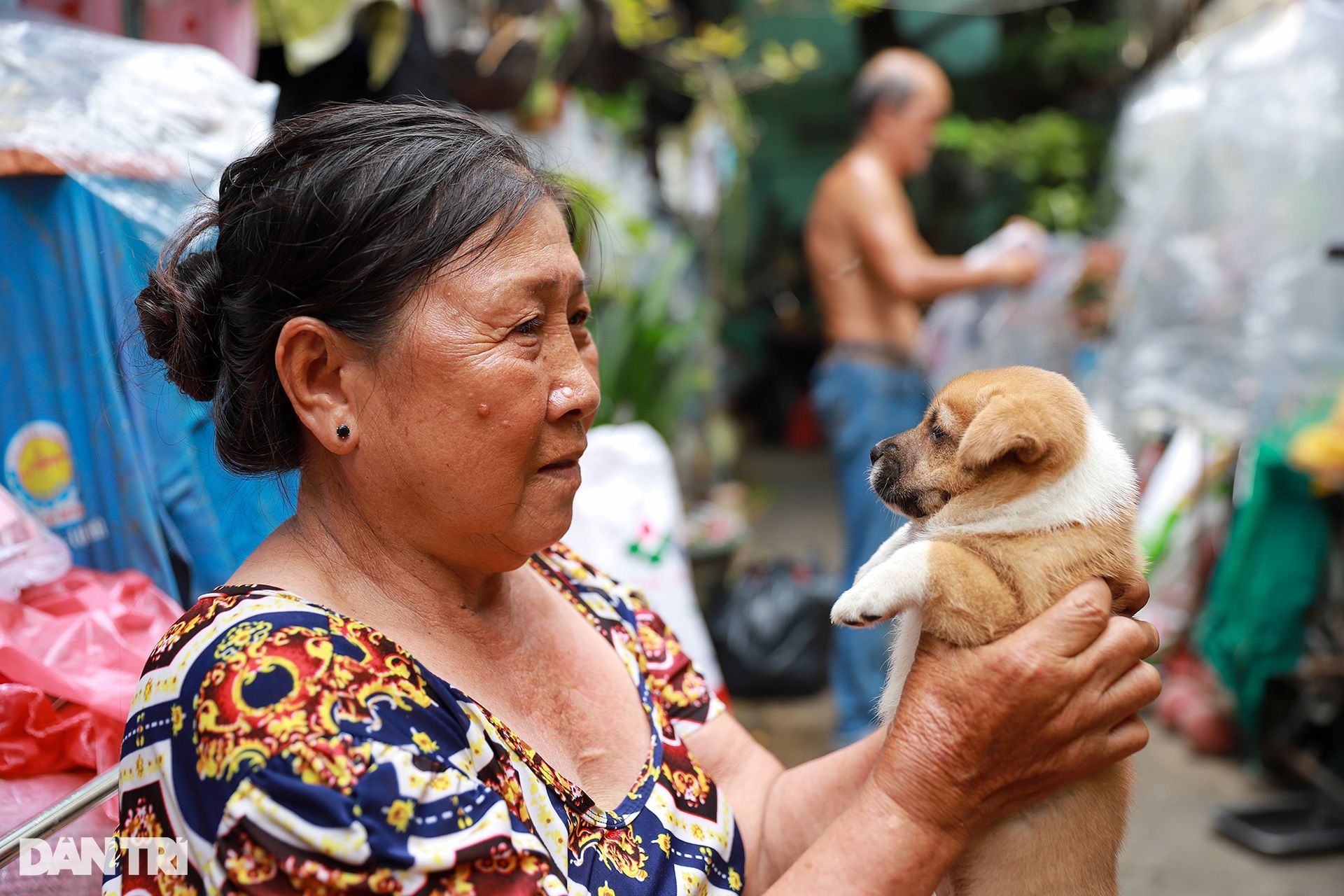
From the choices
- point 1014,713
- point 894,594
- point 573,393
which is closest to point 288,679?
point 573,393

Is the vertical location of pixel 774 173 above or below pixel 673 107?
below

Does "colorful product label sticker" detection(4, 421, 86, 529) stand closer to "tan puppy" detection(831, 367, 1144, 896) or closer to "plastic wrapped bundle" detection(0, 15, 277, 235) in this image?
"plastic wrapped bundle" detection(0, 15, 277, 235)

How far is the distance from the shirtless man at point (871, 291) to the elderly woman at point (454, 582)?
103 inches

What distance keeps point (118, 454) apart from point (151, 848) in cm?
94

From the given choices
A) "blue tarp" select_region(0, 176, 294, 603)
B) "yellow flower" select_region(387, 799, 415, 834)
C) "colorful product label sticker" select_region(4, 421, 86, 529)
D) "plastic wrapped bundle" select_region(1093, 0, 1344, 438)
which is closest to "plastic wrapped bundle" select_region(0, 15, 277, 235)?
"blue tarp" select_region(0, 176, 294, 603)

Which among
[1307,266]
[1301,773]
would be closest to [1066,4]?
[1307,266]

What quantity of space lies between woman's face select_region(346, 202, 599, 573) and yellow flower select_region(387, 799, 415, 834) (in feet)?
1.31

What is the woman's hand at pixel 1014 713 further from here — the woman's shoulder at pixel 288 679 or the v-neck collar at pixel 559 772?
the woman's shoulder at pixel 288 679

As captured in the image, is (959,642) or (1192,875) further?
(1192,875)

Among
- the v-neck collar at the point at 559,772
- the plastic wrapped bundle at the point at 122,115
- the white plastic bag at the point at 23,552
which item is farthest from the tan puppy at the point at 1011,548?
the plastic wrapped bundle at the point at 122,115

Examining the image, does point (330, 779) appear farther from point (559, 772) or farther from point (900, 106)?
point (900, 106)

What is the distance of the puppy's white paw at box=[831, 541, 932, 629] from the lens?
4.76ft

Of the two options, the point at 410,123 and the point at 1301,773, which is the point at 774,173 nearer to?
the point at 1301,773

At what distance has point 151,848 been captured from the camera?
1128 mm
